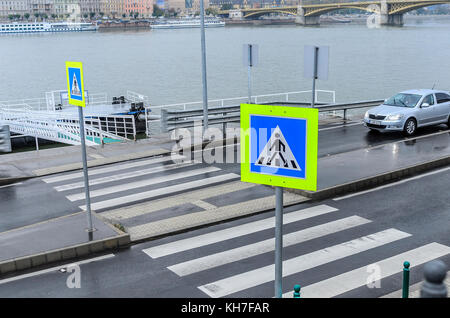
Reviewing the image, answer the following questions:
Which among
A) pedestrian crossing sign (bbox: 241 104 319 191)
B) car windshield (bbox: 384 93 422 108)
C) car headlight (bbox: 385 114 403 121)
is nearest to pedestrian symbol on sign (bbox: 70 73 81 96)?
pedestrian crossing sign (bbox: 241 104 319 191)

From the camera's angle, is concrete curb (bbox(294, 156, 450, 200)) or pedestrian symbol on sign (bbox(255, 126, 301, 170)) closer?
pedestrian symbol on sign (bbox(255, 126, 301, 170))

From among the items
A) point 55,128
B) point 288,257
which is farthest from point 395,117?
point 55,128

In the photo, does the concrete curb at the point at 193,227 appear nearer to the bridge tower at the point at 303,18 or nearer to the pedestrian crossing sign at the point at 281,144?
the pedestrian crossing sign at the point at 281,144

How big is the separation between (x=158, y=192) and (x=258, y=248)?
4039 mm

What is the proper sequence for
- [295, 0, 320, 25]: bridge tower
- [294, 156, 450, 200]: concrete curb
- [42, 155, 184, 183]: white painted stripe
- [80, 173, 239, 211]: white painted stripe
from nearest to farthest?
[80, 173, 239, 211]: white painted stripe
[294, 156, 450, 200]: concrete curb
[42, 155, 184, 183]: white painted stripe
[295, 0, 320, 25]: bridge tower

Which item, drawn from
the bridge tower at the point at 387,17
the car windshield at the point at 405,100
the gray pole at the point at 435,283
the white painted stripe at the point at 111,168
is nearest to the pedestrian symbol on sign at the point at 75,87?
the white painted stripe at the point at 111,168

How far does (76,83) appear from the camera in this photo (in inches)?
376

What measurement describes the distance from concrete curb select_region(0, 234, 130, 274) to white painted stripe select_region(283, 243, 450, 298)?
11.0 ft

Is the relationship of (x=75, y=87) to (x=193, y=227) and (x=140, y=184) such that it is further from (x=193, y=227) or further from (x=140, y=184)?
(x=140, y=184)

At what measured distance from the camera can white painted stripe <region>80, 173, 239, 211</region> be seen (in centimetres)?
1184

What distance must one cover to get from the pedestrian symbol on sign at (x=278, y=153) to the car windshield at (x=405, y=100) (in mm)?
15342

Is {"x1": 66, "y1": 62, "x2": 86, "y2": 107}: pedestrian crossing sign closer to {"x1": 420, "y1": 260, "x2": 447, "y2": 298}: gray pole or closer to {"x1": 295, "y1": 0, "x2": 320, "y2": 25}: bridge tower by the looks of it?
{"x1": 420, "y1": 260, "x2": 447, "y2": 298}: gray pole

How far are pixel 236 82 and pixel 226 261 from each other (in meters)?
40.4
